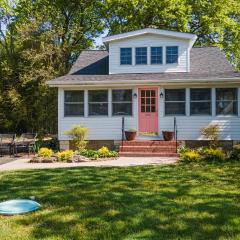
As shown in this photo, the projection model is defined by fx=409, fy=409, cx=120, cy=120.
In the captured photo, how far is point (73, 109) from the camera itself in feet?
61.1

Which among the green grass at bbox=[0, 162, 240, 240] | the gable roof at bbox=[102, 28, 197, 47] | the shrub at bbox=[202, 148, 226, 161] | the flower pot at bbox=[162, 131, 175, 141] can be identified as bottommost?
the green grass at bbox=[0, 162, 240, 240]

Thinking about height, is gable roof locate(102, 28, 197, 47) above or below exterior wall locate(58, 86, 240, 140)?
above

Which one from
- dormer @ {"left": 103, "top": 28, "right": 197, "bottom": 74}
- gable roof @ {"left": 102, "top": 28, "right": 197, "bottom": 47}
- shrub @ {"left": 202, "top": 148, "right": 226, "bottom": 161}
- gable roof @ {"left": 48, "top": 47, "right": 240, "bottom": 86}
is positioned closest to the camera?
shrub @ {"left": 202, "top": 148, "right": 226, "bottom": 161}

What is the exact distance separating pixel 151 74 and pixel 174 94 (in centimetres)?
148

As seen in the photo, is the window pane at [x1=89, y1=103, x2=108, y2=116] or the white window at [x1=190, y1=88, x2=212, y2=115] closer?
the white window at [x1=190, y1=88, x2=212, y2=115]

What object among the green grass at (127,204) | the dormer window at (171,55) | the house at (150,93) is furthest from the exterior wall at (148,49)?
the green grass at (127,204)

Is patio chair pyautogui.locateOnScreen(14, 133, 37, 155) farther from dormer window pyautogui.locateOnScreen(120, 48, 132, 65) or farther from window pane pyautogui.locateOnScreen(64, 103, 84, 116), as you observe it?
dormer window pyautogui.locateOnScreen(120, 48, 132, 65)

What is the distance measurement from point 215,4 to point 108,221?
93.4 ft

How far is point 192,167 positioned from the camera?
1248 cm

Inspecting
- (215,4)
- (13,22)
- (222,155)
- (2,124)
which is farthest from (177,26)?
(222,155)

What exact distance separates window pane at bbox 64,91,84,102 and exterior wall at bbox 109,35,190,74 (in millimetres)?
1933

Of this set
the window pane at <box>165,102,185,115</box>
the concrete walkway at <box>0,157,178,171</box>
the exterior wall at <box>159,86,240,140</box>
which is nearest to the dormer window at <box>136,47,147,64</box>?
the exterior wall at <box>159,86,240,140</box>

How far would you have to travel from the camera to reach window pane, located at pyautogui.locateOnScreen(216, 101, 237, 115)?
59.0 feet

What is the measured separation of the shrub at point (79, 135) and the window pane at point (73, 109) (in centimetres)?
107
